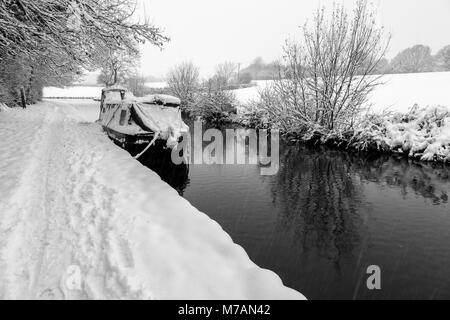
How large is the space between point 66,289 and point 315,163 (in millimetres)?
10719

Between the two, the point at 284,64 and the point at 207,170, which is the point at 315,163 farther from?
the point at 284,64

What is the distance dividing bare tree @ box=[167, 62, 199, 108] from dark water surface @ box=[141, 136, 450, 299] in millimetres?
30218

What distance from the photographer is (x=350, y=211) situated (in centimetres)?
707

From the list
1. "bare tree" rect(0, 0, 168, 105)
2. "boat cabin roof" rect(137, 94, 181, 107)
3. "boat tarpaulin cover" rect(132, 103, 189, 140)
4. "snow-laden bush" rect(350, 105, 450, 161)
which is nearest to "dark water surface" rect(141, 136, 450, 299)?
"snow-laden bush" rect(350, 105, 450, 161)

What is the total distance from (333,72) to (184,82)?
28.5 m

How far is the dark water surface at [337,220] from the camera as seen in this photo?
448cm

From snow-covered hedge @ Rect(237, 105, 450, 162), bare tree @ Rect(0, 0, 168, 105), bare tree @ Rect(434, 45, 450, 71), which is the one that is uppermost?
bare tree @ Rect(434, 45, 450, 71)

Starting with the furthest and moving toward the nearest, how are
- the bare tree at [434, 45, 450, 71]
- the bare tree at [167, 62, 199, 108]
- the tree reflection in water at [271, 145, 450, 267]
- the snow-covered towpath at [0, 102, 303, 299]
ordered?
the bare tree at [434, 45, 450, 71]
the bare tree at [167, 62, 199, 108]
the tree reflection in water at [271, 145, 450, 267]
the snow-covered towpath at [0, 102, 303, 299]

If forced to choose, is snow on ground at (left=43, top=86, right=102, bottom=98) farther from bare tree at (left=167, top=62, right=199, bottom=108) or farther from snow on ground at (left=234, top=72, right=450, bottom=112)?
snow on ground at (left=234, top=72, right=450, bottom=112)

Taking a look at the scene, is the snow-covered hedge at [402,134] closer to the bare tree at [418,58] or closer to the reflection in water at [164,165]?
the reflection in water at [164,165]

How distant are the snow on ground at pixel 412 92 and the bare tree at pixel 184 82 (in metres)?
14.6

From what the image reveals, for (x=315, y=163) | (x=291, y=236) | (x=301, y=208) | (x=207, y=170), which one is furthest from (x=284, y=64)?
(x=291, y=236)

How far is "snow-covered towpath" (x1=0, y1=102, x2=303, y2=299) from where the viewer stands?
3145 mm

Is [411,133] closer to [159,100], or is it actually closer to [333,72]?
[333,72]
